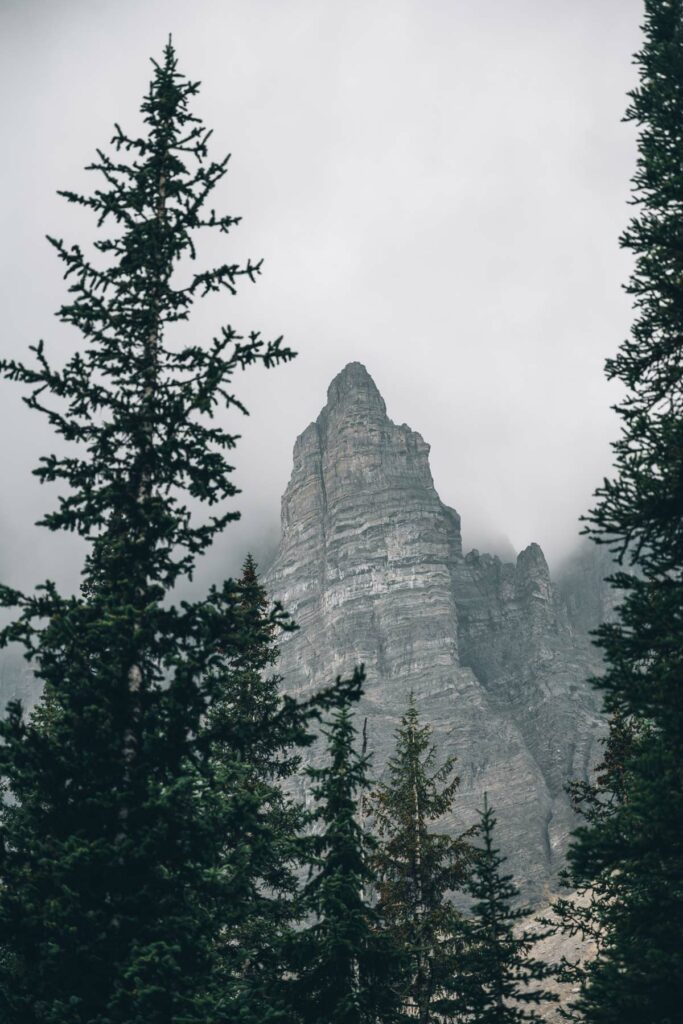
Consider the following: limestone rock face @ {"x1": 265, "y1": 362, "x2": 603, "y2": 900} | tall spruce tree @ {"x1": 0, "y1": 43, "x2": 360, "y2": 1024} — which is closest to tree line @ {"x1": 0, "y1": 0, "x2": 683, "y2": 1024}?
tall spruce tree @ {"x1": 0, "y1": 43, "x2": 360, "y2": 1024}

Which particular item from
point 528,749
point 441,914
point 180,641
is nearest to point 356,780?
point 441,914

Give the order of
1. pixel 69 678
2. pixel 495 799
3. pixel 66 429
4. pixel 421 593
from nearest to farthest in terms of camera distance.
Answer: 1. pixel 69 678
2. pixel 66 429
3. pixel 495 799
4. pixel 421 593

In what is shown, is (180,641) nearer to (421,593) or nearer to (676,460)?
(676,460)

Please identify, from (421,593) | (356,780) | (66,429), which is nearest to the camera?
(66,429)

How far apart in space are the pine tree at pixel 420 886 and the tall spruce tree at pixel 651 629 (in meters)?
4.31

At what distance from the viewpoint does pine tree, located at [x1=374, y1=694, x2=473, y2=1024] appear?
19.0 meters

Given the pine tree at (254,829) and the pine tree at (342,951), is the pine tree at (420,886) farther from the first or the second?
the pine tree at (254,829)

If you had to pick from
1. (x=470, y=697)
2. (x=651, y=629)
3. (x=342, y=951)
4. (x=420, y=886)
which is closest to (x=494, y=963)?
(x=420, y=886)

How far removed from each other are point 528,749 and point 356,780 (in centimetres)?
15744

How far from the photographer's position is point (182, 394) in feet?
36.8

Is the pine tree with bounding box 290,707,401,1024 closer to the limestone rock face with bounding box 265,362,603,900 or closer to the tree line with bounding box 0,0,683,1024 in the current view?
the tree line with bounding box 0,0,683,1024

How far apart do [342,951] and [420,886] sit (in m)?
5.08

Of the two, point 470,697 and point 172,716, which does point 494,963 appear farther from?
Answer: point 470,697

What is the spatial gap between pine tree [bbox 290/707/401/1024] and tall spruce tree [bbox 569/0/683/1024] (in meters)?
4.30
